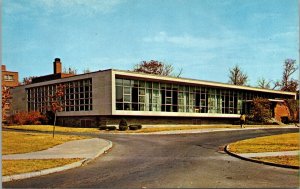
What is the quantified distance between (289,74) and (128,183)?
2966 inches

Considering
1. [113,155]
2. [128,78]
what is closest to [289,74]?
[128,78]

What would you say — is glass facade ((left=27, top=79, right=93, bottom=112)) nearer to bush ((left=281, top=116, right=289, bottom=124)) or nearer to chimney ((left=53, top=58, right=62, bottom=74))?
chimney ((left=53, top=58, right=62, bottom=74))

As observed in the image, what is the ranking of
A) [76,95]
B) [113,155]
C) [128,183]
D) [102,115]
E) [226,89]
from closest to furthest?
[128,183], [113,155], [102,115], [76,95], [226,89]

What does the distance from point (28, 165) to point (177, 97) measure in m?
37.4

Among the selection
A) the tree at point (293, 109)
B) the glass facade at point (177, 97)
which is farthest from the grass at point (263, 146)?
the tree at point (293, 109)

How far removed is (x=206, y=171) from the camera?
37.5 ft

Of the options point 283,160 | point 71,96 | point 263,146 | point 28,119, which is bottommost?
point 263,146

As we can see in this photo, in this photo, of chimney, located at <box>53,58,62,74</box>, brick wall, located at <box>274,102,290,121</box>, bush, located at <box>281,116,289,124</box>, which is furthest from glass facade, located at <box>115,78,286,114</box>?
chimney, located at <box>53,58,62,74</box>

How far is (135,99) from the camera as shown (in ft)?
142

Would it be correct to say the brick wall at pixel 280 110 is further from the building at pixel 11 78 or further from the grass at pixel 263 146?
the building at pixel 11 78

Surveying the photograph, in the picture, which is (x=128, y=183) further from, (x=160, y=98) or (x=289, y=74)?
(x=289, y=74)

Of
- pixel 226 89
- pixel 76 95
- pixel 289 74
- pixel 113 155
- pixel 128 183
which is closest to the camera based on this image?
pixel 128 183

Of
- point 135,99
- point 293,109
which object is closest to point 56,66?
point 135,99

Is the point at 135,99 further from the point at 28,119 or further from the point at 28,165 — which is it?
the point at 28,165
